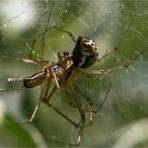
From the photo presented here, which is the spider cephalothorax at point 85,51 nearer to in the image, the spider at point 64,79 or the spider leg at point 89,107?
the spider at point 64,79

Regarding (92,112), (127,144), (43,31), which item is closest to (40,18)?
(43,31)

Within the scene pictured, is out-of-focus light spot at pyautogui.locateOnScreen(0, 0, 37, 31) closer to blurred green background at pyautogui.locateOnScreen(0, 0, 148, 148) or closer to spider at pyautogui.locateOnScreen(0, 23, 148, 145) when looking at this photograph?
blurred green background at pyautogui.locateOnScreen(0, 0, 148, 148)

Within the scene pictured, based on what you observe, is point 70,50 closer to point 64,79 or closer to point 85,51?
point 64,79

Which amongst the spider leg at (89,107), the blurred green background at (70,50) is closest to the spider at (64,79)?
the spider leg at (89,107)

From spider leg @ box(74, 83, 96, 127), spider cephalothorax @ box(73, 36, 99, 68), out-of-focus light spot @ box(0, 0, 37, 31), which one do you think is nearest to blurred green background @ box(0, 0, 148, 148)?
out-of-focus light spot @ box(0, 0, 37, 31)

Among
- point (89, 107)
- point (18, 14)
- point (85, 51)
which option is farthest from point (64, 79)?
point (18, 14)

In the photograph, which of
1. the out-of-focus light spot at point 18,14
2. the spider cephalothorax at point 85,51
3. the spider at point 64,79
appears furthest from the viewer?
the out-of-focus light spot at point 18,14

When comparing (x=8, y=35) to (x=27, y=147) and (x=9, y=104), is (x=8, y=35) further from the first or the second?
(x=27, y=147)
